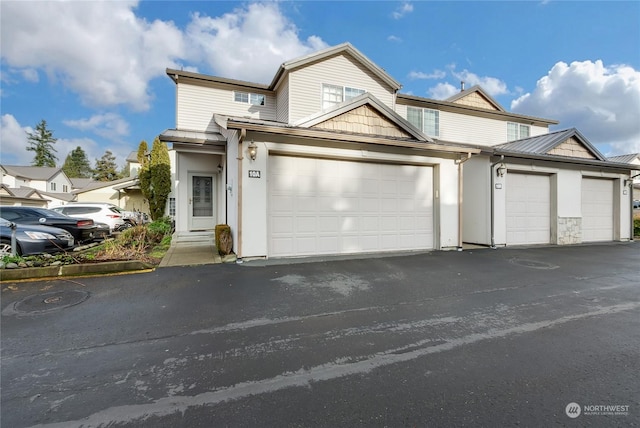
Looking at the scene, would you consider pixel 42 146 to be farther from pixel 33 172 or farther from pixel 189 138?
pixel 189 138

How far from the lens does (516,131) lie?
17016 mm

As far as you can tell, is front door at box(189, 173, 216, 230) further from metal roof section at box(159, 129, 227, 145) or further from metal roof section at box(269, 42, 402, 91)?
metal roof section at box(269, 42, 402, 91)

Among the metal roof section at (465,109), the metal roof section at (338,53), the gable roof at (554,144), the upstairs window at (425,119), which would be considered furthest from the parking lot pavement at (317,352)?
the metal roof section at (465,109)

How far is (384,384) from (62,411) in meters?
2.34

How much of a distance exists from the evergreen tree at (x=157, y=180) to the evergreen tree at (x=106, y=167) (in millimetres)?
43574

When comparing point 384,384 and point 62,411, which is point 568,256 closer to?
point 384,384

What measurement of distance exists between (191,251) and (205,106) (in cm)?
734

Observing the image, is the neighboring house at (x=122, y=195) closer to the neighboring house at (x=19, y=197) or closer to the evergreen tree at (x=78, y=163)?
the neighboring house at (x=19, y=197)

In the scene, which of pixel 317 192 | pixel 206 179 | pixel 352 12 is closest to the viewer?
pixel 317 192

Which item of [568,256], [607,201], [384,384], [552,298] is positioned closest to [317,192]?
[552,298]

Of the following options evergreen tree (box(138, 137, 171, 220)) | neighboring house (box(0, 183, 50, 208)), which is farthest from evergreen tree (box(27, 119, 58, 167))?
evergreen tree (box(138, 137, 171, 220))

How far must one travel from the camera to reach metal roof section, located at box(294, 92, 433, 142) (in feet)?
25.1

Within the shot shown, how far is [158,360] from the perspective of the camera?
266 centimetres

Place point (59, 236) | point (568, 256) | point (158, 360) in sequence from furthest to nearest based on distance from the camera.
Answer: point (568, 256) < point (59, 236) < point (158, 360)
